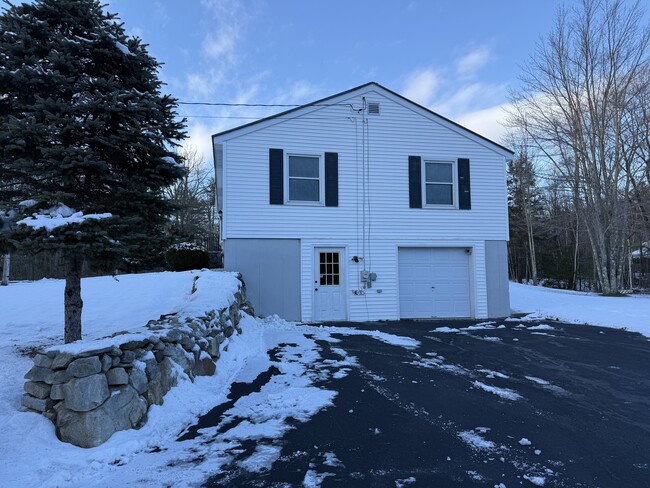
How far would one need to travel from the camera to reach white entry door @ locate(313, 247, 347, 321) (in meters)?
10.4

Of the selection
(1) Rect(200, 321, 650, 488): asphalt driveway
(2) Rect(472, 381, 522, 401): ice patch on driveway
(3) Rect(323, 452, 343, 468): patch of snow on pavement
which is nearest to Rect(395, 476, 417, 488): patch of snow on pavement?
(1) Rect(200, 321, 650, 488): asphalt driveway

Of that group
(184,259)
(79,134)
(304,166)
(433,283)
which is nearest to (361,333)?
(433,283)

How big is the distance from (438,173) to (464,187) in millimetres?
809

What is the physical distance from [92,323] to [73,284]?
2323 mm

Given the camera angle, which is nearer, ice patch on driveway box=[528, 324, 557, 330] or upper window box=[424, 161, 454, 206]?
ice patch on driveway box=[528, 324, 557, 330]

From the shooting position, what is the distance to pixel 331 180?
34.8 ft

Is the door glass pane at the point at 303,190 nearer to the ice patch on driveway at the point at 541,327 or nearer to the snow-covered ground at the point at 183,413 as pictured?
the snow-covered ground at the point at 183,413

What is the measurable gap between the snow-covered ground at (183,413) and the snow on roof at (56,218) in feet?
4.45

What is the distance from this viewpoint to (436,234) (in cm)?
1100

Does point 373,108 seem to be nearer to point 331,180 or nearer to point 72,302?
point 331,180

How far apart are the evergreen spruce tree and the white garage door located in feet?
23.2

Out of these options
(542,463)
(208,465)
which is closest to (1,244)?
(208,465)

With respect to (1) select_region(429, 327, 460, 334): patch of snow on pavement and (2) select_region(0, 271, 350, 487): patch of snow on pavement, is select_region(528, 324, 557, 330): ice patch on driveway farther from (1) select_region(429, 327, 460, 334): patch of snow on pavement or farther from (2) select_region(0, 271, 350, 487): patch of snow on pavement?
(2) select_region(0, 271, 350, 487): patch of snow on pavement

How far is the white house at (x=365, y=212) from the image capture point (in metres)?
10.1
